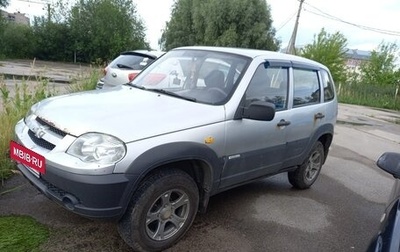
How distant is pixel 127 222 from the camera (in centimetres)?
267

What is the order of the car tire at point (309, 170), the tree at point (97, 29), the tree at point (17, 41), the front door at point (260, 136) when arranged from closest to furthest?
1. the front door at point (260, 136)
2. the car tire at point (309, 170)
3. the tree at point (17, 41)
4. the tree at point (97, 29)

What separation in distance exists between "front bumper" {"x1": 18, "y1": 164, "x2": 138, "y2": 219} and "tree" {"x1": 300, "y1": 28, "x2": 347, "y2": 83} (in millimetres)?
36593

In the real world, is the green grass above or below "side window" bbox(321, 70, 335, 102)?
below

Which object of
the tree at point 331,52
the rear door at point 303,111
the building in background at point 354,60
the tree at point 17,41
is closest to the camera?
the rear door at point 303,111

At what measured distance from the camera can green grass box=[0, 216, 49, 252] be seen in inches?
110

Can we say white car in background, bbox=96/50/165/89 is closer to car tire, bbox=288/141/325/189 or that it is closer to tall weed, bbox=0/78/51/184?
tall weed, bbox=0/78/51/184

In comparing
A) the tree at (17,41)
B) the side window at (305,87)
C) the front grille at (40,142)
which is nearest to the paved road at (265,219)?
the front grille at (40,142)

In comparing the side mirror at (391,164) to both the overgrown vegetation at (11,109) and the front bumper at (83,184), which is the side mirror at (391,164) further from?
the overgrown vegetation at (11,109)

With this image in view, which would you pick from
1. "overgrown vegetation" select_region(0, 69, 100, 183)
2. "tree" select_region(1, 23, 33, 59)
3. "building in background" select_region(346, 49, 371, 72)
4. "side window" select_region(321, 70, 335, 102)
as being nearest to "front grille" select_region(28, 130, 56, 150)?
"overgrown vegetation" select_region(0, 69, 100, 183)

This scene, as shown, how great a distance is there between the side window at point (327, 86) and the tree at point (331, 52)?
33177mm

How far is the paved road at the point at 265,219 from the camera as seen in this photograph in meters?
3.14

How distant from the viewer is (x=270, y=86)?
3.78 metres

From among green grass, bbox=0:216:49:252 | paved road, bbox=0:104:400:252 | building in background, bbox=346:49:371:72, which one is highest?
building in background, bbox=346:49:371:72

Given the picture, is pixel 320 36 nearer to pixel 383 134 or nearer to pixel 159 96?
pixel 383 134
